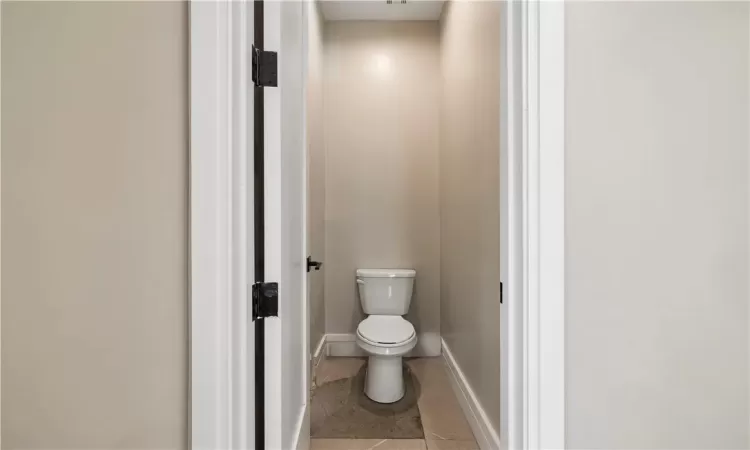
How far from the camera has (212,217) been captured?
79cm

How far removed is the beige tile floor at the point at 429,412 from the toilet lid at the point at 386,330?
404 millimetres

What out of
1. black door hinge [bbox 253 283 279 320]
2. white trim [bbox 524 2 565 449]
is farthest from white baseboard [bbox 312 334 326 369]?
white trim [bbox 524 2 565 449]

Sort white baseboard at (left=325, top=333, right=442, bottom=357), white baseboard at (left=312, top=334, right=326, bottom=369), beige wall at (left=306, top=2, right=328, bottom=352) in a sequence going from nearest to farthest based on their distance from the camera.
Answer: beige wall at (left=306, top=2, right=328, bottom=352) < white baseboard at (left=312, top=334, right=326, bottom=369) < white baseboard at (left=325, top=333, right=442, bottom=357)

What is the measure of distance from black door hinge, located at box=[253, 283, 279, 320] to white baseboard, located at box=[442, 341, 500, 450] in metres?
1.14

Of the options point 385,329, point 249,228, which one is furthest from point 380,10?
point 249,228

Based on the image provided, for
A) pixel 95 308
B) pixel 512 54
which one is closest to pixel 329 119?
pixel 512 54

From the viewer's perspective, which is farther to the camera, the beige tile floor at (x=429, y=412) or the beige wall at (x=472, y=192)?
the beige tile floor at (x=429, y=412)

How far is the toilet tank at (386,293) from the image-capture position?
271 centimetres

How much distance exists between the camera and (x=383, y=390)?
7.13ft

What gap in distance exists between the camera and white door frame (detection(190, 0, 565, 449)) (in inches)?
31.1

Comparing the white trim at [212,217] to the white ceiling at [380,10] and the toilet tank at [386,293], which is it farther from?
the white ceiling at [380,10]
